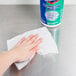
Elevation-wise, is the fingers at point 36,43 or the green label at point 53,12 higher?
the green label at point 53,12

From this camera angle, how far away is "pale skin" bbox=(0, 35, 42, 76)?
0.60m

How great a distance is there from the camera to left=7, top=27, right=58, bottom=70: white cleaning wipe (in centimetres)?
67

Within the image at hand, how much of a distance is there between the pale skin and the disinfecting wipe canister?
0.08 metres

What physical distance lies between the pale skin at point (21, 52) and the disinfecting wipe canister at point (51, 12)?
80 millimetres

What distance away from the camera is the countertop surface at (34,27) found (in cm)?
63

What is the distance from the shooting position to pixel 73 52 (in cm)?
69

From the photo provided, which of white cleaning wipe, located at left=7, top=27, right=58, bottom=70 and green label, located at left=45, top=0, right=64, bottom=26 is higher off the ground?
green label, located at left=45, top=0, right=64, bottom=26

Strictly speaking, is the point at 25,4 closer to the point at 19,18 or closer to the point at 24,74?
the point at 19,18

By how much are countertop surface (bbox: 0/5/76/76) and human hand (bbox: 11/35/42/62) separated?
30 mm

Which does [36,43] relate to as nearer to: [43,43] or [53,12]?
[43,43]

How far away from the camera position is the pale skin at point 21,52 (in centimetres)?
60

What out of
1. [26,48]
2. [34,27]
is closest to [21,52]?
[26,48]

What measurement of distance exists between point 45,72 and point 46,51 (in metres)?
0.08

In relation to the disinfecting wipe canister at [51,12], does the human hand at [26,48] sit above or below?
below
